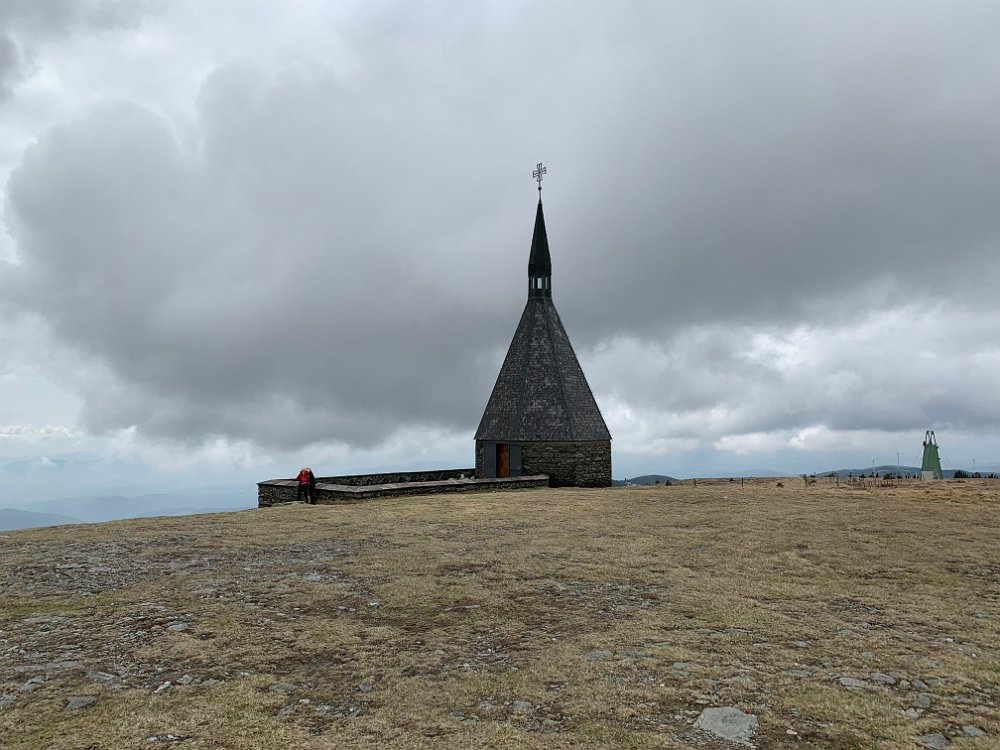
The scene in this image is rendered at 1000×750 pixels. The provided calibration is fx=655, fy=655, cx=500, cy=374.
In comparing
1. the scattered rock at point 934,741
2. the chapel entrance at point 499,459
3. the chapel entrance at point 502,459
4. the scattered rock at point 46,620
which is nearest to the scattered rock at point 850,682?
the scattered rock at point 934,741

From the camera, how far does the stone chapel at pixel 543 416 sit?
29250 millimetres

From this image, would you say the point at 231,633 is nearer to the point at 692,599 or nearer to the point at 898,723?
the point at 692,599

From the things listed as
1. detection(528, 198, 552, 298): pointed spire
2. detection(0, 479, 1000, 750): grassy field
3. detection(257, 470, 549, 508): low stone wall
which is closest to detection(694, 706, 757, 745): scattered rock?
detection(0, 479, 1000, 750): grassy field

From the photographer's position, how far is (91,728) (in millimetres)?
5430

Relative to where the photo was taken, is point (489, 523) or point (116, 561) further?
point (489, 523)

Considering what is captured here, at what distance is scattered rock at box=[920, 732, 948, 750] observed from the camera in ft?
16.5

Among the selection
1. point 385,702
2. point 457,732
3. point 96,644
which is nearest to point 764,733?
point 457,732

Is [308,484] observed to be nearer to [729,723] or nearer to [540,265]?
[540,265]

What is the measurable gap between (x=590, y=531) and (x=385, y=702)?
10.1 metres

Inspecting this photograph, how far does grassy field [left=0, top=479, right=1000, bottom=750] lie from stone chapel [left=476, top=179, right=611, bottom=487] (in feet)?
45.1

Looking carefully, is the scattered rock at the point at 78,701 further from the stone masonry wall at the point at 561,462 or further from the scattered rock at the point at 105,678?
the stone masonry wall at the point at 561,462

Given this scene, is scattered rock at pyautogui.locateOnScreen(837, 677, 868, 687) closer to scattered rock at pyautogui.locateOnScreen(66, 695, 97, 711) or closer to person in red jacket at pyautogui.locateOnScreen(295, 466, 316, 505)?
scattered rock at pyautogui.locateOnScreen(66, 695, 97, 711)

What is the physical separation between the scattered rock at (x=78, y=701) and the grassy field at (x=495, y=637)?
0.03m

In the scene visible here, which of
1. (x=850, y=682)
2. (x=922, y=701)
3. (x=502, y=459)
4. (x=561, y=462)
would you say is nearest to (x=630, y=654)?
(x=850, y=682)
